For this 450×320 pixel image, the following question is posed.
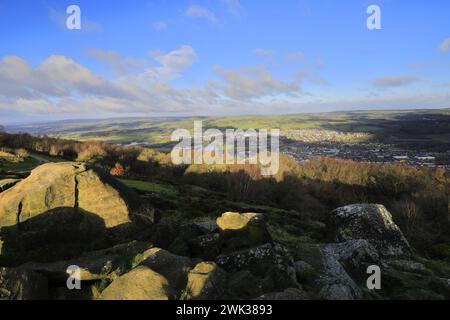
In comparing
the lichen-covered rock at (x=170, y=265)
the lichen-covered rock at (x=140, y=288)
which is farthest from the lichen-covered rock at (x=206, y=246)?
the lichen-covered rock at (x=140, y=288)

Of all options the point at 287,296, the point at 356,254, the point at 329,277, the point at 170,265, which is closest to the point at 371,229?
the point at 356,254

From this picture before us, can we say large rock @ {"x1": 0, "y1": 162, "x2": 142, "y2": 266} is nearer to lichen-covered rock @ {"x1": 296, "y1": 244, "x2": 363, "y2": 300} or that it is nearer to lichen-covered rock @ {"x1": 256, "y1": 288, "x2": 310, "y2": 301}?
lichen-covered rock @ {"x1": 256, "y1": 288, "x2": 310, "y2": 301}

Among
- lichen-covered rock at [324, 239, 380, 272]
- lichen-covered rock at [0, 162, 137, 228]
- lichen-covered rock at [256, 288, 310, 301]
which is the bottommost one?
lichen-covered rock at [324, 239, 380, 272]

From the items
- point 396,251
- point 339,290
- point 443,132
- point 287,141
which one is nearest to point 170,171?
point 396,251

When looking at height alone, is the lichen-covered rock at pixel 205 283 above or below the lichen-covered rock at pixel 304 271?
above

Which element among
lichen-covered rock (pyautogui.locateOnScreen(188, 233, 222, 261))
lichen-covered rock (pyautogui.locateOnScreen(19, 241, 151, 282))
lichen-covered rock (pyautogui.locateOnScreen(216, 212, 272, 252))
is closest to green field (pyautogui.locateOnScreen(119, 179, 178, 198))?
lichen-covered rock (pyautogui.locateOnScreen(188, 233, 222, 261))

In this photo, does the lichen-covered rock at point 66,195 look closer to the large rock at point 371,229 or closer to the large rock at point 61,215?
the large rock at point 61,215

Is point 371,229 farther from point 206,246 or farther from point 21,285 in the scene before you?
point 21,285
